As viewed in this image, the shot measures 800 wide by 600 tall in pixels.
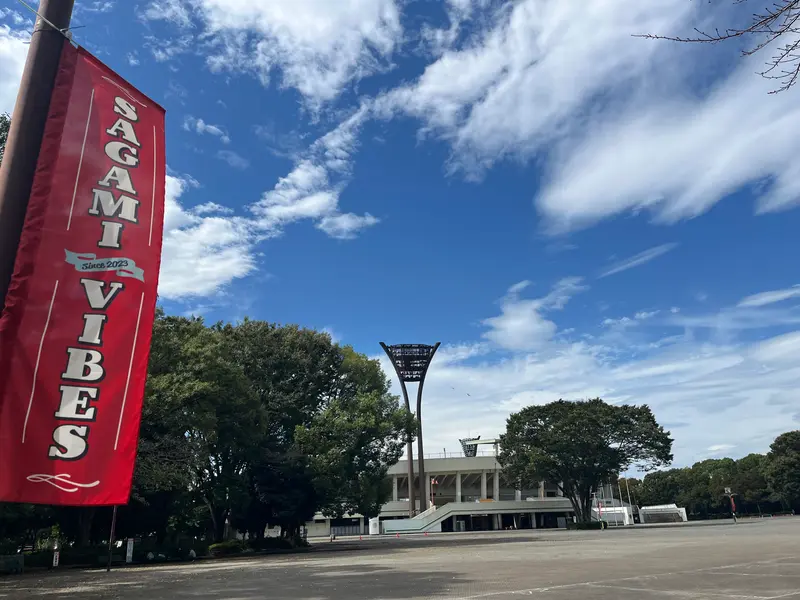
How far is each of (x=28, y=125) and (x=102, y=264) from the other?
2024 millimetres

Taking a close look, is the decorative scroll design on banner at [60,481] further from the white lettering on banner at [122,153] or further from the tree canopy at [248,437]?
the tree canopy at [248,437]

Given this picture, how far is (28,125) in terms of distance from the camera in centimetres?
755

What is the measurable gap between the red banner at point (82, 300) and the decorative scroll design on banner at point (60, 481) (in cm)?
1

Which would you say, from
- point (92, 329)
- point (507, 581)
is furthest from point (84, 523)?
point (92, 329)

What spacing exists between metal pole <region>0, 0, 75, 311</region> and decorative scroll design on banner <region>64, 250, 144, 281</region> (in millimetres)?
669

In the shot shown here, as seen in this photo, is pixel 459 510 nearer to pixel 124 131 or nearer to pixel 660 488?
pixel 660 488

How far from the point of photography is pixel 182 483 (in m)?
28.4

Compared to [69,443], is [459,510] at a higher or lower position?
lower

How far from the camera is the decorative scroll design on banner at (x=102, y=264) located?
7.28m

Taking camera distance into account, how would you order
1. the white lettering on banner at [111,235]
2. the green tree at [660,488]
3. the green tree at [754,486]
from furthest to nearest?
the green tree at [660,488]
the green tree at [754,486]
the white lettering on banner at [111,235]

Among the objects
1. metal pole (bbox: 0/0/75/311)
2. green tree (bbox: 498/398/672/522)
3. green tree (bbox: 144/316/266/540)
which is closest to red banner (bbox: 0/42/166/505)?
metal pole (bbox: 0/0/75/311)

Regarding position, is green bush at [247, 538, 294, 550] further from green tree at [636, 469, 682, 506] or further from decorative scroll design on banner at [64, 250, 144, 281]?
green tree at [636, 469, 682, 506]

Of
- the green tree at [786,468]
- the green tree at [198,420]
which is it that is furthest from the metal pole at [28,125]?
the green tree at [786,468]

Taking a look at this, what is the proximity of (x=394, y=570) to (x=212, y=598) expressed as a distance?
23.5 ft
